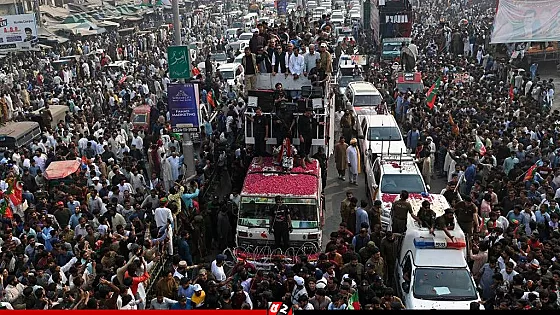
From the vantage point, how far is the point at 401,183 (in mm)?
13094

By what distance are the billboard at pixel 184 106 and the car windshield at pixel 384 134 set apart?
17.2ft

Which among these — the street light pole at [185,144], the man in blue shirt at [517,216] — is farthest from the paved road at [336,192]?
the man in blue shirt at [517,216]

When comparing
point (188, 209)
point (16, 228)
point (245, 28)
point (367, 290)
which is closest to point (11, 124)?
point (16, 228)

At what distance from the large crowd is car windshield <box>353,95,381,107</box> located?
3.23 feet

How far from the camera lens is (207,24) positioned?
46.4 metres

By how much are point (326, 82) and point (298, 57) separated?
0.89m

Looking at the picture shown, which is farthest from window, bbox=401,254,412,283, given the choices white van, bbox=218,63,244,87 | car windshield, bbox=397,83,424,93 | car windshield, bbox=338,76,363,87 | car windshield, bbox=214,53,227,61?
car windshield, bbox=214,53,227,61

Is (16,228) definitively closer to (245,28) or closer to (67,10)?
(245,28)

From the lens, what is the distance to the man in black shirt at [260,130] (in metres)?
12.7

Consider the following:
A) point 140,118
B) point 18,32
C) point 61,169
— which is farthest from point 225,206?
point 18,32

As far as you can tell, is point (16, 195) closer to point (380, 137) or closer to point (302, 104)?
point (302, 104)

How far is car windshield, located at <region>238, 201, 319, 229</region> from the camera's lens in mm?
10656

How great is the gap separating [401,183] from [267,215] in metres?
3.76

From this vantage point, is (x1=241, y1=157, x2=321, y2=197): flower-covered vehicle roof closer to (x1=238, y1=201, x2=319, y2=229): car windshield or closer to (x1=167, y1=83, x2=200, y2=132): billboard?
(x1=238, y1=201, x2=319, y2=229): car windshield
